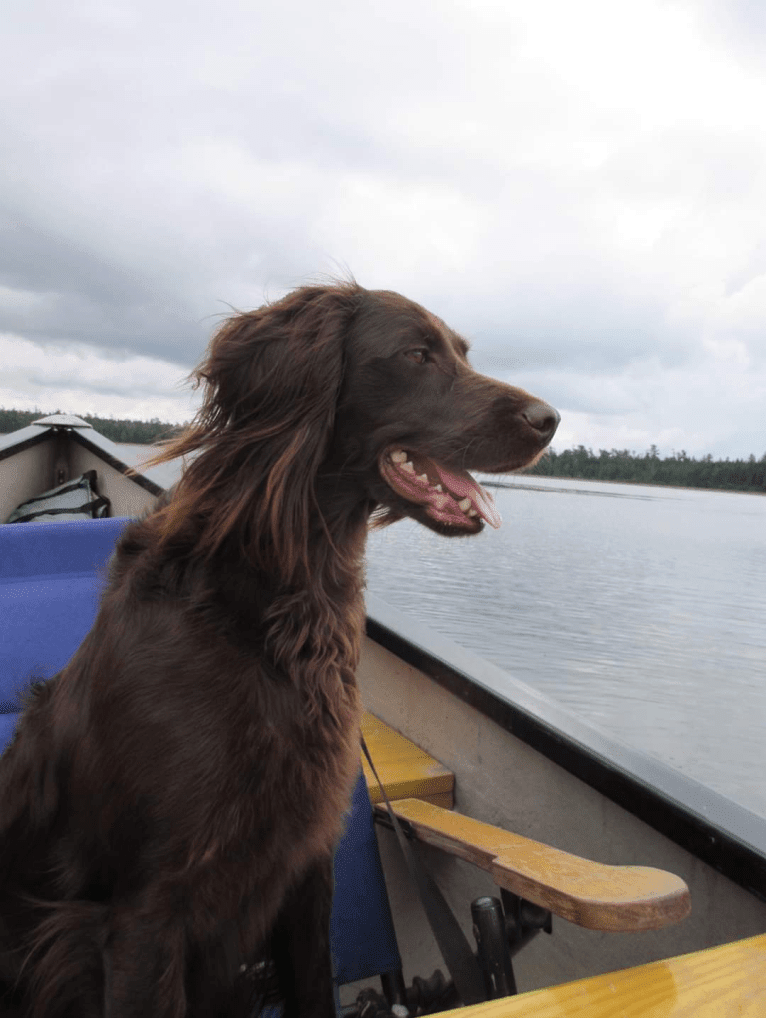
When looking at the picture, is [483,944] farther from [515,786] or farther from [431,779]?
[431,779]

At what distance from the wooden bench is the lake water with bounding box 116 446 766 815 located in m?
0.37

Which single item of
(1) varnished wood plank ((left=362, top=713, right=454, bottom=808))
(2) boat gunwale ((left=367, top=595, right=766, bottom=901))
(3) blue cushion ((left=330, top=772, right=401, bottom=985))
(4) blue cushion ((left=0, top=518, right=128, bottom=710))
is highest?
(4) blue cushion ((left=0, top=518, right=128, bottom=710))

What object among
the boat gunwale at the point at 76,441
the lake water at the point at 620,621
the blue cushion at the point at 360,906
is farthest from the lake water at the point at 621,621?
the boat gunwale at the point at 76,441

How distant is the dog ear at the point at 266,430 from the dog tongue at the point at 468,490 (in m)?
0.24

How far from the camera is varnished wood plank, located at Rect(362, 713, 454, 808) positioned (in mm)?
2061

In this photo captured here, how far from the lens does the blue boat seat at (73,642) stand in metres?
1.82

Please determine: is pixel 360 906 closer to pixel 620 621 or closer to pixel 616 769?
pixel 616 769

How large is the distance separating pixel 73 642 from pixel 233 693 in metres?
1.06

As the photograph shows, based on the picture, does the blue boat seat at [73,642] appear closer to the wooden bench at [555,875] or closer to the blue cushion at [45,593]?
the blue cushion at [45,593]

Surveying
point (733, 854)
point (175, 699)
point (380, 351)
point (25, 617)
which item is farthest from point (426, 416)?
point (25, 617)

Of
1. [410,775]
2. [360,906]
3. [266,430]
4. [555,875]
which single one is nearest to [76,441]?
[410,775]

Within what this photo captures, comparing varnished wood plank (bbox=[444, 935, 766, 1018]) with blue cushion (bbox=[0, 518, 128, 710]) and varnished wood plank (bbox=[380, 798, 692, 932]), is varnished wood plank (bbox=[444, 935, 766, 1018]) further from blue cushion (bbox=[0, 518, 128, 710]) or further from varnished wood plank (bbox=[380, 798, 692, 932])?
blue cushion (bbox=[0, 518, 128, 710])

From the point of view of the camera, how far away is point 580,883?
3.83ft

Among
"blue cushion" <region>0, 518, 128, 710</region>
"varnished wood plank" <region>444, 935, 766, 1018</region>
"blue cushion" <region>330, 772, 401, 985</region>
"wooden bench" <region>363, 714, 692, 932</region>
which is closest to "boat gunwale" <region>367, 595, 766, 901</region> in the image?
"wooden bench" <region>363, 714, 692, 932</region>
